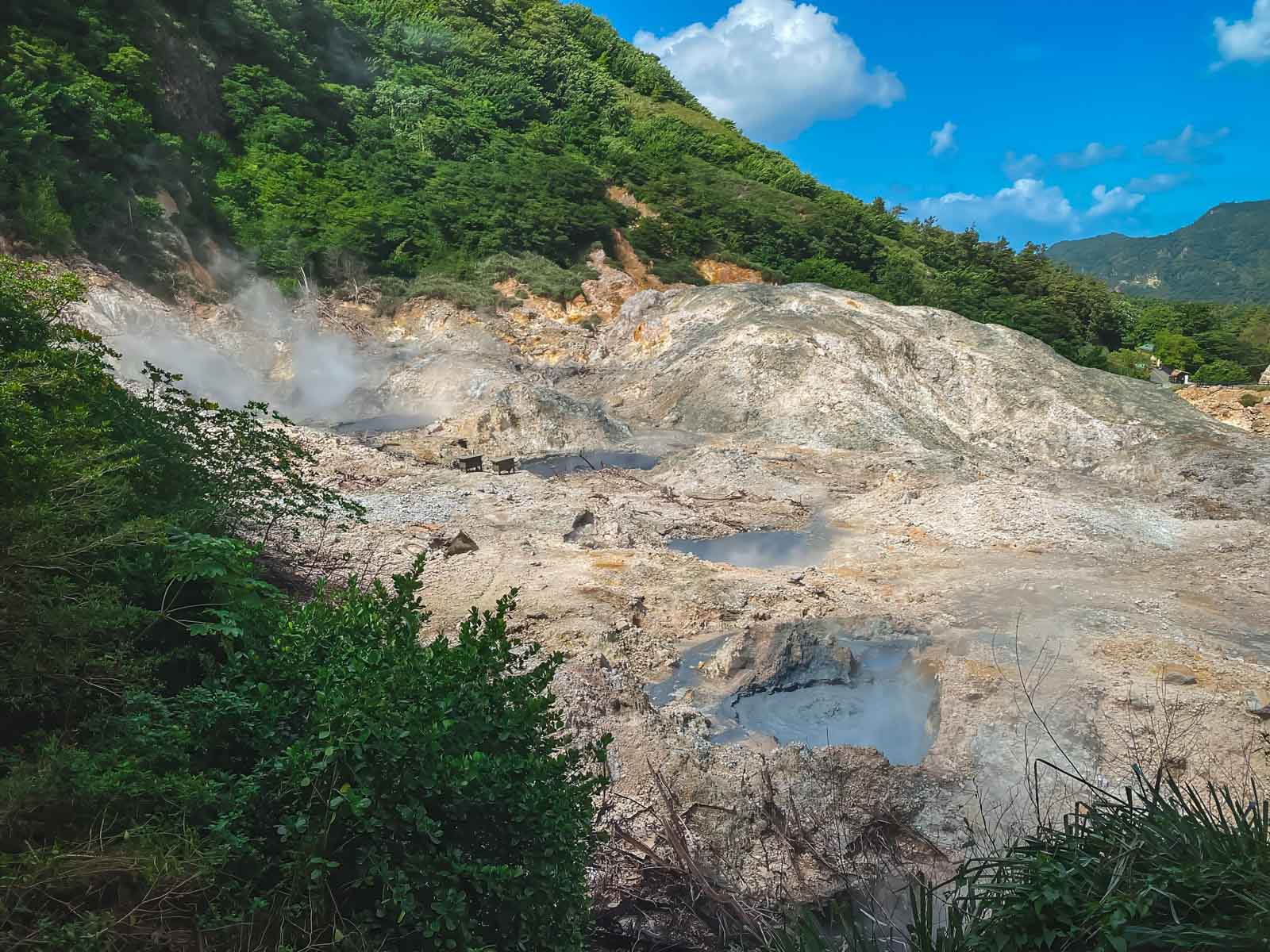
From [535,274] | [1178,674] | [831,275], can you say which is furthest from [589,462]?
[831,275]

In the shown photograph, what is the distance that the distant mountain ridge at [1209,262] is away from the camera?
490ft

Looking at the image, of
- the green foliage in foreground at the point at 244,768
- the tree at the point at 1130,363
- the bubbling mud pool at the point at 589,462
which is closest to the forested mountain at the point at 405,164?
the tree at the point at 1130,363

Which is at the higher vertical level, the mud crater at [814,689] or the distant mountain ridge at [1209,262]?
the distant mountain ridge at [1209,262]

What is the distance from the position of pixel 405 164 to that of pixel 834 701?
37.1 metres


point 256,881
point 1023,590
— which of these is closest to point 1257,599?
point 1023,590

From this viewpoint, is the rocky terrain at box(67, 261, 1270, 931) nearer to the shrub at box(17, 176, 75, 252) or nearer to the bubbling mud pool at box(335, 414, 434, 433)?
the bubbling mud pool at box(335, 414, 434, 433)

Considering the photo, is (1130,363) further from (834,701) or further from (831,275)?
(834,701)

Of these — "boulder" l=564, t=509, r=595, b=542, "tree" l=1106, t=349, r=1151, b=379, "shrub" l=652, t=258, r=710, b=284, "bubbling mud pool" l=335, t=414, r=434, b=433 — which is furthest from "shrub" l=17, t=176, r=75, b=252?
"tree" l=1106, t=349, r=1151, b=379

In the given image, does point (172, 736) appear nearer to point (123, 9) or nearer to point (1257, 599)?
point (1257, 599)

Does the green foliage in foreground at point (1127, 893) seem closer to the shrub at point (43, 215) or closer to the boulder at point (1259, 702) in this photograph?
the boulder at point (1259, 702)

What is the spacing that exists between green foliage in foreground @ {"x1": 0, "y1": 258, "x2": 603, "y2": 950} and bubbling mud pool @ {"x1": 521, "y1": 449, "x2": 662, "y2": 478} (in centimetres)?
1528

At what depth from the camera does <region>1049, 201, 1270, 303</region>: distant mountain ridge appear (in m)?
150

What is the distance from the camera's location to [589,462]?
20.7m

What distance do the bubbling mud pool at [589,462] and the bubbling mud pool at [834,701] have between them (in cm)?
1021
